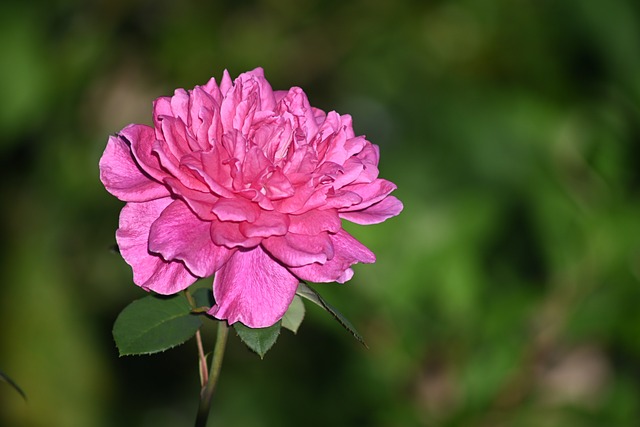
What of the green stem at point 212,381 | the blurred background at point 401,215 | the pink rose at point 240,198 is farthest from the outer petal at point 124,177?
the blurred background at point 401,215

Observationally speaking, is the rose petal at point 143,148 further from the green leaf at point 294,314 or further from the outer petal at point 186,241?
the green leaf at point 294,314

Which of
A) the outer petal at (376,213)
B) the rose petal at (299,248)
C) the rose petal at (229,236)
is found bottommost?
the rose petal at (229,236)

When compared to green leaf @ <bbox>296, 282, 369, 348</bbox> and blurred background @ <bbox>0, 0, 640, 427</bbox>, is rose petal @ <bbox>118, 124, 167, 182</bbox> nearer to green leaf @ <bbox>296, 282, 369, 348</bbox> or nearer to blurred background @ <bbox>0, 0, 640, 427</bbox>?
green leaf @ <bbox>296, 282, 369, 348</bbox>

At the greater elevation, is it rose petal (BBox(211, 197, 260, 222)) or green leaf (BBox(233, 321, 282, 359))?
rose petal (BBox(211, 197, 260, 222))

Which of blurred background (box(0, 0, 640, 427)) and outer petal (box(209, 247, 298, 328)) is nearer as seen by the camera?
outer petal (box(209, 247, 298, 328))

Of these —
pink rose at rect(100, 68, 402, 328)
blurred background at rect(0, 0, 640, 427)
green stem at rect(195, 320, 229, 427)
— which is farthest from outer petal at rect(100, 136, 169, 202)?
blurred background at rect(0, 0, 640, 427)

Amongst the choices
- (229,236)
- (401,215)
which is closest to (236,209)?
(229,236)

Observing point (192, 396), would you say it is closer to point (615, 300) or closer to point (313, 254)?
point (615, 300)
